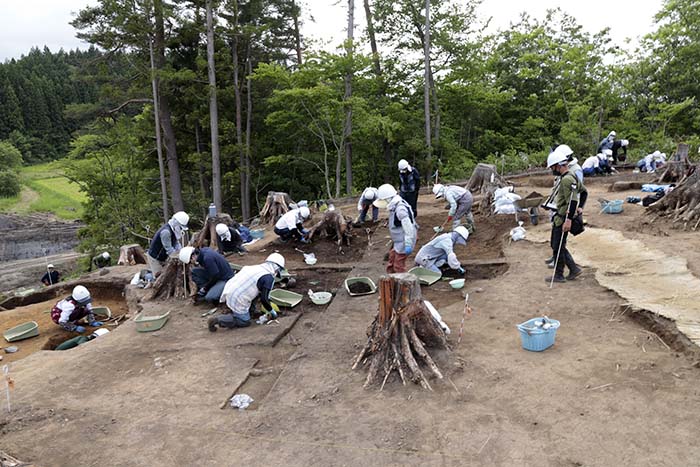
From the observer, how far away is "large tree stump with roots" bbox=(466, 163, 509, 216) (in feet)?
35.6

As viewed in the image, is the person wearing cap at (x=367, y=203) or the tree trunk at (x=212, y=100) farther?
the tree trunk at (x=212, y=100)

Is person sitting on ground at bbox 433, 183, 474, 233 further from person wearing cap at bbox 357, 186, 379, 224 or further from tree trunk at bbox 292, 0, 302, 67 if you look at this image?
tree trunk at bbox 292, 0, 302, 67

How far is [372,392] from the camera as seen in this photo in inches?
155

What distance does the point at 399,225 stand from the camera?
6.38 metres

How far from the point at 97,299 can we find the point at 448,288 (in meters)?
7.77

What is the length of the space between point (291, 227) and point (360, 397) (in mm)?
6522

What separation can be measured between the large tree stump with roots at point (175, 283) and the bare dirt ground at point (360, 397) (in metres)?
1.30

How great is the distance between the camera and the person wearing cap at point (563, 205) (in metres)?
5.55

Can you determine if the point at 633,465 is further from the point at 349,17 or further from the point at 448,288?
the point at 349,17

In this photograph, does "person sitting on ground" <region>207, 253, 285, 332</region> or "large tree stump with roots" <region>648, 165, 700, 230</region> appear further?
"large tree stump with roots" <region>648, 165, 700, 230</region>

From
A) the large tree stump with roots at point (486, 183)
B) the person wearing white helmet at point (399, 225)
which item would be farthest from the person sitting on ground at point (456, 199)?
the person wearing white helmet at point (399, 225)

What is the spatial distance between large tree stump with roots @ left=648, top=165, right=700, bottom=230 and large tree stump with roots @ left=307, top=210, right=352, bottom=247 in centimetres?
613

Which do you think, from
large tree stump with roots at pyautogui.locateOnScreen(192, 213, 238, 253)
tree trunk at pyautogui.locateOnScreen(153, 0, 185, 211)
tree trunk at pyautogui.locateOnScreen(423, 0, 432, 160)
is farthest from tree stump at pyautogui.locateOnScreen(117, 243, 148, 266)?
tree trunk at pyautogui.locateOnScreen(423, 0, 432, 160)

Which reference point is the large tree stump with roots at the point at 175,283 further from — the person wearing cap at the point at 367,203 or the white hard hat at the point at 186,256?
the person wearing cap at the point at 367,203
